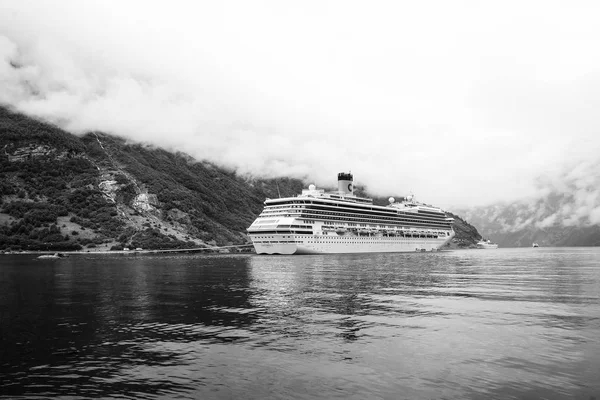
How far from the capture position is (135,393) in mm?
16062

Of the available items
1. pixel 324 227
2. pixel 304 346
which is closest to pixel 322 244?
pixel 324 227

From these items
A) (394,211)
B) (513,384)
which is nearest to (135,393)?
(513,384)

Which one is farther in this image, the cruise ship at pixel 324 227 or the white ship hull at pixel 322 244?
the cruise ship at pixel 324 227

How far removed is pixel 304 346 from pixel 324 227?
13157cm

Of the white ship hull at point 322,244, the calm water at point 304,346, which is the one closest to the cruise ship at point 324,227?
the white ship hull at point 322,244

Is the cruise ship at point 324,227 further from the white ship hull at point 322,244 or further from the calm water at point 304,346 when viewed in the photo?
the calm water at point 304,346

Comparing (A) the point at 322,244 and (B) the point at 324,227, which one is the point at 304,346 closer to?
(A) the point at 322,244

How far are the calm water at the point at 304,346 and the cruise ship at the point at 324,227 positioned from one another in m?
101

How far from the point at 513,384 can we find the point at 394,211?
582 ft

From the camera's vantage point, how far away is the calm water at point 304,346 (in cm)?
1658

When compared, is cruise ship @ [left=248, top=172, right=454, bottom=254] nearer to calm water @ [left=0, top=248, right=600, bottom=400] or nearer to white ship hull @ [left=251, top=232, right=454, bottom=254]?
white ship hull @ [left=251, top=232, right=454, bottom=254]

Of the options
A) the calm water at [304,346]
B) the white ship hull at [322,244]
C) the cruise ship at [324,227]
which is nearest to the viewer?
the calm water at [304,346]

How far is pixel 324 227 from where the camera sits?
15375 cm

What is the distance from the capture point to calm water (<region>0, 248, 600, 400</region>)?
1658cm
